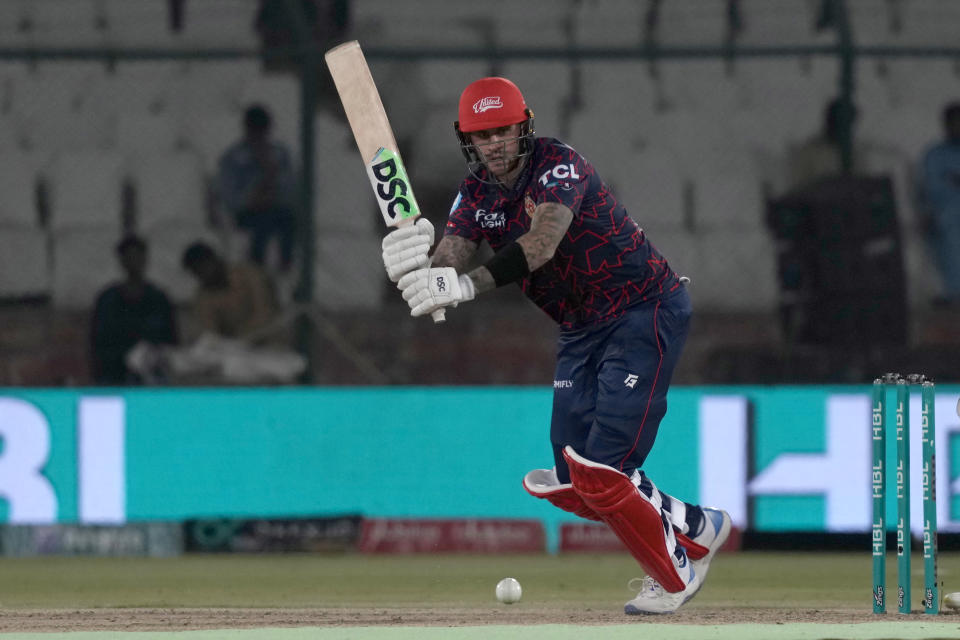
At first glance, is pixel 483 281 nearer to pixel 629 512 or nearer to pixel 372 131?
pixel 372 131

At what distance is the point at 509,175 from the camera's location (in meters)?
5.92

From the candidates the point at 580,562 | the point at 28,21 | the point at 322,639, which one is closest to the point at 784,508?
the point at 580,562

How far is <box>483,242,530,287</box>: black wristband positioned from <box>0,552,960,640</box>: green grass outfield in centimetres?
117

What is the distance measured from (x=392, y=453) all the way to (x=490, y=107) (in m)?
3.65

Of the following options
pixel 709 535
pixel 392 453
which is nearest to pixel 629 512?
pixel 709 535

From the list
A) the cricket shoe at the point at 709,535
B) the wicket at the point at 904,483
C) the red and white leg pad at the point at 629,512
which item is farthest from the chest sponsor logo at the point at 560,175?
the cricket shoe at the point at 709,535

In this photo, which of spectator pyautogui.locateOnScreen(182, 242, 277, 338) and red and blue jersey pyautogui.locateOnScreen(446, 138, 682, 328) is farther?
spectator pyautogui.locateOnScreen(182, 242, 277, 338)

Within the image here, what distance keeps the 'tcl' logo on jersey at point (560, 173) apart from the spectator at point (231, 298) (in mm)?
4389

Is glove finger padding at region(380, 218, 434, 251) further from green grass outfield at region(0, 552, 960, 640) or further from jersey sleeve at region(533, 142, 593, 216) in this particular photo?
green grass outfield at region(0, 552, 960, 640)

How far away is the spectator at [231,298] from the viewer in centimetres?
990

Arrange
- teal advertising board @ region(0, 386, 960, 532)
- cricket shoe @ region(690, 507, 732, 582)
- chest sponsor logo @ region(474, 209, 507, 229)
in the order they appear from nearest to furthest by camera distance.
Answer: chest sponsor logo @ region(474, 209, 507, 229), cricket shoe @ region(690, 507, 732, 582), teal advertising board @ region(0, 386, 960, 532)

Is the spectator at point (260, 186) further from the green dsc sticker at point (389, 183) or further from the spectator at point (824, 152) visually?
the green dsc sticker at point (389, 183)

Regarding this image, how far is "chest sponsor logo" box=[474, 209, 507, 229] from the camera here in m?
6.07

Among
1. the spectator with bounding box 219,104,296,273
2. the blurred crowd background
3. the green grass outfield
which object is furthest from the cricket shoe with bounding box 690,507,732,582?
the spectator with bounding box 219,104,296,273
